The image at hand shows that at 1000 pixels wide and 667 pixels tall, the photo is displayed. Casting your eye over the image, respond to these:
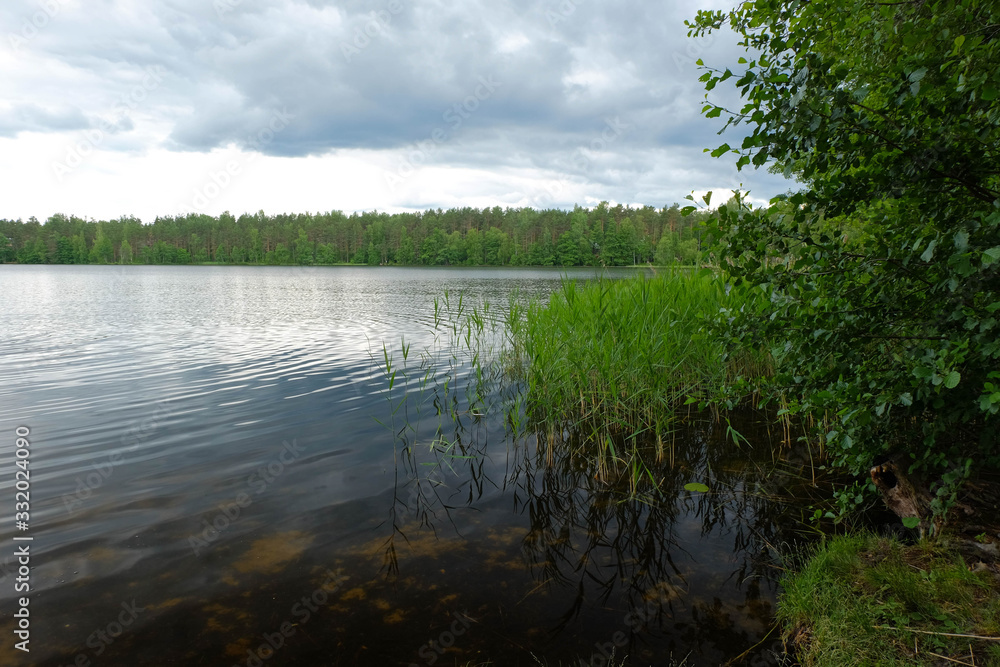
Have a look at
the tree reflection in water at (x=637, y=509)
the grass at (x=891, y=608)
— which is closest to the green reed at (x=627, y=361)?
the tree reflection in water at (x=637, y=509)

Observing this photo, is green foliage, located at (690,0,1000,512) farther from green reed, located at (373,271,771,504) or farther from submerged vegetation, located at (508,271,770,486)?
submerged vegetation, located at (508,271,770,486)

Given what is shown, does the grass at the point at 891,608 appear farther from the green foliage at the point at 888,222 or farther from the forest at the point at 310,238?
the forest at the point at 310,238

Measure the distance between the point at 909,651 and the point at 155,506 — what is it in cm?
713

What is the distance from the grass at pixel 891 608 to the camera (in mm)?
3100

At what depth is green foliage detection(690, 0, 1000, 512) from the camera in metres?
2.64

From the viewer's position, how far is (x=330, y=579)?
4.64 metres

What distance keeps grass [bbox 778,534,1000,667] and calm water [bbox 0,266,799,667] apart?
1.26 ft

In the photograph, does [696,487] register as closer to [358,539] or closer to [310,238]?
[358,539]

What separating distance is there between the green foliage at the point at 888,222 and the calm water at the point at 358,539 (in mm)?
2060

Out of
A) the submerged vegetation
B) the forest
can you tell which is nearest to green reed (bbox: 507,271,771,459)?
the submerged vegetation

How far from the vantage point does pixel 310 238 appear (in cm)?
13662

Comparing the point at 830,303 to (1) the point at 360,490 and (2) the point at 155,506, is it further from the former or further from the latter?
(2) the point at 155,506

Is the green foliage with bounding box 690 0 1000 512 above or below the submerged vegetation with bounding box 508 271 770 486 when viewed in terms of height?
above

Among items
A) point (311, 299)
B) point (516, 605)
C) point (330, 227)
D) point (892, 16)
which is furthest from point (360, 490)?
point (330, 227)
